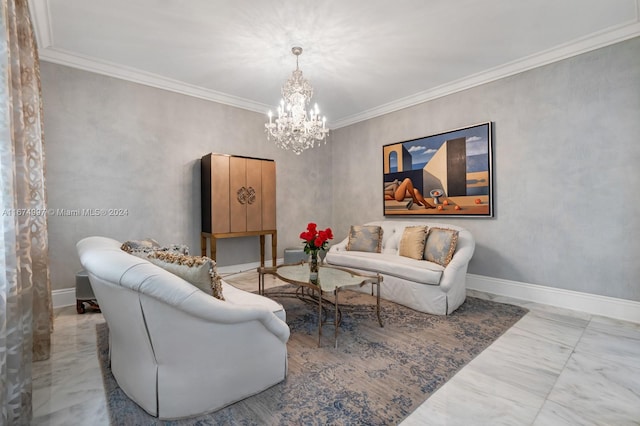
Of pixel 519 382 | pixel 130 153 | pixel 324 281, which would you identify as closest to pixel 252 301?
pixel 324 281

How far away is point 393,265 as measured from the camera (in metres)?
3.50

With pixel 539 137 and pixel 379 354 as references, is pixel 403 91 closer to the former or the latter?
pixel 539 137

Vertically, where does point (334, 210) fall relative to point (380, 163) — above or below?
below

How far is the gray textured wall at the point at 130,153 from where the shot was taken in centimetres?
340

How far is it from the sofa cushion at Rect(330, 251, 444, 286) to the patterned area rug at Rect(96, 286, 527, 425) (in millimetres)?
375

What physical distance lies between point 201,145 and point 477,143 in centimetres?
384

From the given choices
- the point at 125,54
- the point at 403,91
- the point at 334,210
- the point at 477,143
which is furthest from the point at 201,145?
the point at 477,143

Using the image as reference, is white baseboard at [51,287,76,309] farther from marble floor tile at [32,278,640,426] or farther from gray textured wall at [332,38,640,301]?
gray textured wall at [332,38,640,301]

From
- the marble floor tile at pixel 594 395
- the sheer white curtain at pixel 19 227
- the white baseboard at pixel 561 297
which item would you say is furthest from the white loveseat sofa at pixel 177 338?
the white baseboard at pixel 561 297

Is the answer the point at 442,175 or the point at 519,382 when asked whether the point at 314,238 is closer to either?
the point at 519,382

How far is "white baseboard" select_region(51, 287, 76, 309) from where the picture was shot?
3.37 metres

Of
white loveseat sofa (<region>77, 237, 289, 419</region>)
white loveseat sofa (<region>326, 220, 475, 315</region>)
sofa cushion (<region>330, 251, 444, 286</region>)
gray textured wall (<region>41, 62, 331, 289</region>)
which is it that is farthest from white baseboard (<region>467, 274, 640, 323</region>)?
gray textured wall (<region>41, 62, 331, 289</region>)

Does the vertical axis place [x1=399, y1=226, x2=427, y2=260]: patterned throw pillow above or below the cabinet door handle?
below

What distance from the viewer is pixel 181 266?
5.41 feet
